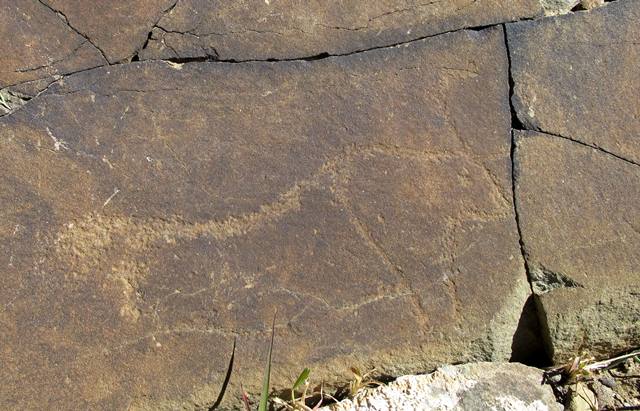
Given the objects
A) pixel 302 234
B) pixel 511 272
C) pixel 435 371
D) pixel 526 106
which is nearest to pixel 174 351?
pixel 302 234

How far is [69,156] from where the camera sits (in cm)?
139

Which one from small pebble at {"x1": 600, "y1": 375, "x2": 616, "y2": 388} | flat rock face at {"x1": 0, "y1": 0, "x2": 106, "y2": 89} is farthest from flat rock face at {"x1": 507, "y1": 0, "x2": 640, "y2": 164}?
flat rock face at {"x1": 0, "y1": 0, "x2": 106, "y2": 89}

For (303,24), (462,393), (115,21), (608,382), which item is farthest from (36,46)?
(608,382)

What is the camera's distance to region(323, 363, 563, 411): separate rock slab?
58.1 inches

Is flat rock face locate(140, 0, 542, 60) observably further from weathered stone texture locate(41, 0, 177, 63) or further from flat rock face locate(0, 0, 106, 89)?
flat rock face locate(0, 0, 106, 89)

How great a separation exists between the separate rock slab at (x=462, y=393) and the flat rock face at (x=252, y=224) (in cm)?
4

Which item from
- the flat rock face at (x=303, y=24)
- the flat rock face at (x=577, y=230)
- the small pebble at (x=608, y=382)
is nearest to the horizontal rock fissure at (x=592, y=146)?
the flat rock face at (x=577, y=230)

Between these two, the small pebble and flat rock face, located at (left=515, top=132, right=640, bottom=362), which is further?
the small pebble

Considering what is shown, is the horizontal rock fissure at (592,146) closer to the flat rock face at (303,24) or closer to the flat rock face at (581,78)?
the flat rock face at (581,78)

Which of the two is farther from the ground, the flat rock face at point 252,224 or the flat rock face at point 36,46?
the flat rock face at point 36,46

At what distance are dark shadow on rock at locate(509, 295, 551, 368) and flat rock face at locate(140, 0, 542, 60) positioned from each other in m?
0.64

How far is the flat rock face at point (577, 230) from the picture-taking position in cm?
153

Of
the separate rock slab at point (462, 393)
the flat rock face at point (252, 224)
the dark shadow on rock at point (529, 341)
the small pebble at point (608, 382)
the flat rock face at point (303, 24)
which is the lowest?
the small pebble at point (608, 382)

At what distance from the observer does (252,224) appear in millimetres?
1444
